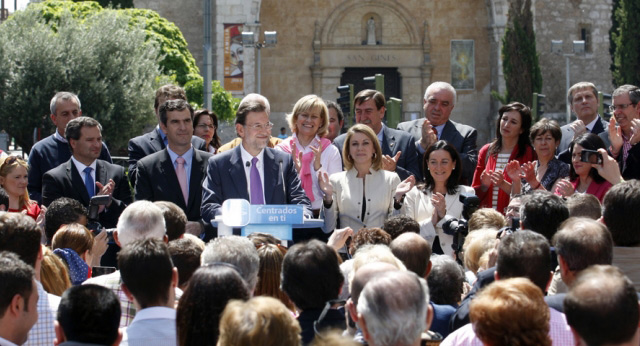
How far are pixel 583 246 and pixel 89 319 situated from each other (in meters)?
2.47

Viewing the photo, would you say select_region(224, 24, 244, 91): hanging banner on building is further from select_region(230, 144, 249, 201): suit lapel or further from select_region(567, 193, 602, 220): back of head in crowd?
select_region(567, 193, 602, 220): back of head in crowd

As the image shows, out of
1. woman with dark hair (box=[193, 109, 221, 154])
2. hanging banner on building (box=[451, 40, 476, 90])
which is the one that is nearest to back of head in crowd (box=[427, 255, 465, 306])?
woman with dark hair (box=[193, 109, 221, 154])

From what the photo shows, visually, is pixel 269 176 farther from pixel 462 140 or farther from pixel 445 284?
pixel 445 284

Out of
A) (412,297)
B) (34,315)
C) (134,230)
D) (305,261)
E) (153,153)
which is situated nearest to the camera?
(412,297)

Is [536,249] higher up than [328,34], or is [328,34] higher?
[328,34]

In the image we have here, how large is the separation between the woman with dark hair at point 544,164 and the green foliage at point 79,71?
18806 millimetres

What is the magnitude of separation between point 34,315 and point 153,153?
14.5 feet

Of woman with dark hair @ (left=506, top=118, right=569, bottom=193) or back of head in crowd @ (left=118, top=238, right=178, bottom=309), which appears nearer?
back of head in crowd @ (left=118, top=238, right=178, bottom=309)

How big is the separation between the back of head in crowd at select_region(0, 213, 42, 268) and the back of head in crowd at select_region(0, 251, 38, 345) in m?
0.78

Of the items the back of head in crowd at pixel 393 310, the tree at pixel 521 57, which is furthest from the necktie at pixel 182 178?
the tree at pixel 521 57

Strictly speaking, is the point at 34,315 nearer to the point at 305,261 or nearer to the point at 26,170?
the point at 305,261

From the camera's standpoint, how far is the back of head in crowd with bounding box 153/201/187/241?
6.34 metres

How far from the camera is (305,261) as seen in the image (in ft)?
15.7

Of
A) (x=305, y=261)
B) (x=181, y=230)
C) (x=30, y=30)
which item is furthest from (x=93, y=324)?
(x=30, y=30)
